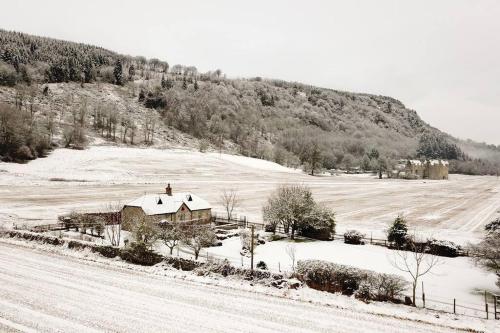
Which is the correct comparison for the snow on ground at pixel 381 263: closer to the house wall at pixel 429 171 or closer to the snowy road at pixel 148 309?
the snowy road at pixel 148 309

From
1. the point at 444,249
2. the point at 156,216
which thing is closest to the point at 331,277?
the point at 444,249

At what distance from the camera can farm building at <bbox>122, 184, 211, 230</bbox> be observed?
51344 mm

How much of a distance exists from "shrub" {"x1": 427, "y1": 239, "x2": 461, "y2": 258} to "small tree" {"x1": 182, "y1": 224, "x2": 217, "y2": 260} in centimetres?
2433

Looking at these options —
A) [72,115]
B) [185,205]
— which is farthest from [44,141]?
[185,205]

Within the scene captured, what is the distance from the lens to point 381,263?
39.2 m

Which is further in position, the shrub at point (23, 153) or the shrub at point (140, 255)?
the shrub at point (23, 153)

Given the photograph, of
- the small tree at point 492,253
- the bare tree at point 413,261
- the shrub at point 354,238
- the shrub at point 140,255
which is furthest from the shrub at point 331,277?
the shrub at point 354,238

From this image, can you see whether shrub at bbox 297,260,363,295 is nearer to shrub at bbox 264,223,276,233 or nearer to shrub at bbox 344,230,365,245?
shrub at bbox 344,230,365,245

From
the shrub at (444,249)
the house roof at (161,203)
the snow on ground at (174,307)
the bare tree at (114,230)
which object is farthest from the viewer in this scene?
the house roof at (161,203)

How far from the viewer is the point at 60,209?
199 ft

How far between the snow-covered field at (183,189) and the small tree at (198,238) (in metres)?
18.9

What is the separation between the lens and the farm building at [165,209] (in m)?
51.3

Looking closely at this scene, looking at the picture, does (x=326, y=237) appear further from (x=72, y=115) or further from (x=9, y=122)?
(x=72, y=115)

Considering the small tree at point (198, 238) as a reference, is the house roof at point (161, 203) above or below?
above
